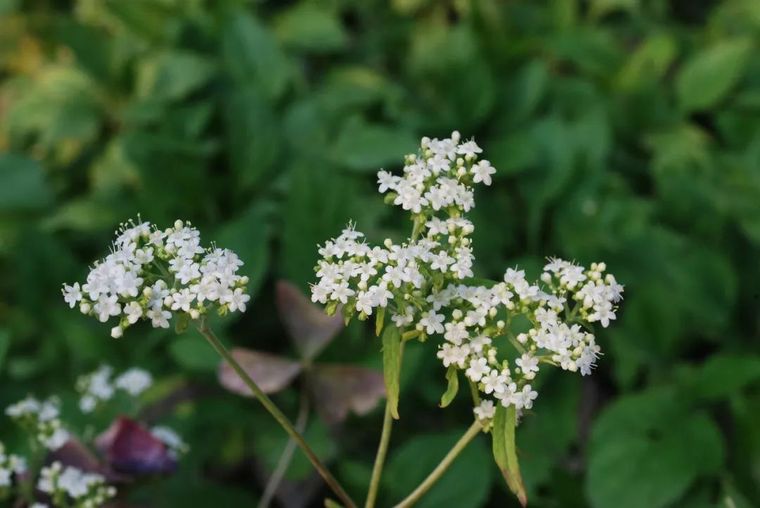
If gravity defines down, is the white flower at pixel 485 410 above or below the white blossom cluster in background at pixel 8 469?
below

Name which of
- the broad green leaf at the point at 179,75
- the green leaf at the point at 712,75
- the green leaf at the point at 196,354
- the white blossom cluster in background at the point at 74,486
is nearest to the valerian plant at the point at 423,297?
the white blossom cluster in background at the point at 74,486

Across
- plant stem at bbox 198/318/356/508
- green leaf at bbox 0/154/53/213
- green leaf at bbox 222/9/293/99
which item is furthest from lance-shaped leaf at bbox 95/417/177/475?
green leaf at bbox 222/9/293/99

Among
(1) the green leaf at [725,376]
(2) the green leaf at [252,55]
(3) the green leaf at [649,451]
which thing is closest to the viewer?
(3) the green leaf at [649,451]

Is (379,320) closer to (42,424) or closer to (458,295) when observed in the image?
(458,295)

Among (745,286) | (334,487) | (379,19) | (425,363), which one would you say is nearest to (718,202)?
(745,286)

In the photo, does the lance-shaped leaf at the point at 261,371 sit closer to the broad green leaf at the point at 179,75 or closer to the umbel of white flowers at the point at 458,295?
the umbel of white flowers at the point at 458,295

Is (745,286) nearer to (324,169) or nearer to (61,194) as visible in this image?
(324,169)

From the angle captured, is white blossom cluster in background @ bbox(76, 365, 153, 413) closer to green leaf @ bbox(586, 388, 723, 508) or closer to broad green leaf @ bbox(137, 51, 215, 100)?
green leaf @ bbox(586, 388, 723, 508)
